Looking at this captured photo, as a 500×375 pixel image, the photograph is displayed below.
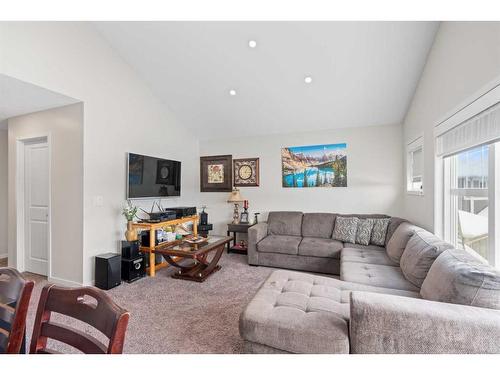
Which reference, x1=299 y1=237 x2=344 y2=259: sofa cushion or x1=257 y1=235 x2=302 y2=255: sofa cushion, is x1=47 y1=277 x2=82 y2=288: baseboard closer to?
x1=257 y1=235 x2=302 y2=255: sofa cushion

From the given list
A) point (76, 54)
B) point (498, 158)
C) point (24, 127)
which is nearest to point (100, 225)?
point (24, 127)

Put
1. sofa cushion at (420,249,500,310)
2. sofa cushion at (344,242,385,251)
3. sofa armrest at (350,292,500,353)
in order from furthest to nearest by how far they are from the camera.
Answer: sofa cushion at (344,242,385,251) → sofa cushion at (420,249,500,310) → sofa armrest at (350,292,500,353)

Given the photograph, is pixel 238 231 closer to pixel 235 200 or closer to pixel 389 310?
pixel 235 200

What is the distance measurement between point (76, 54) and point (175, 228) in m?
2.61

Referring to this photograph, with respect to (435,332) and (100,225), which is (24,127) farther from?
(435,332)

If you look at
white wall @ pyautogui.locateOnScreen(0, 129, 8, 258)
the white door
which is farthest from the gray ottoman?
white wall @ pyautogui.locateOnScreen(0, 129, 8, 258)

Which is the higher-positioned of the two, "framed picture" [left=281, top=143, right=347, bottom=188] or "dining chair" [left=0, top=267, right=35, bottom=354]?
"framed picture" [left=281, top=143, right=347, bottom=188]

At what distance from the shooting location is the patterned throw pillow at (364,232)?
335 centimetres

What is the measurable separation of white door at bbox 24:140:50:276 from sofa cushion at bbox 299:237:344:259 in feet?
11.7

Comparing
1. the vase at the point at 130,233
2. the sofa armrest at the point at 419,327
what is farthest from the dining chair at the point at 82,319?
the vase at the point at 130,233

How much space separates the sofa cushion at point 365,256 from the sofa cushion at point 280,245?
2.31ft

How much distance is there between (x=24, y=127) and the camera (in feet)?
10.6

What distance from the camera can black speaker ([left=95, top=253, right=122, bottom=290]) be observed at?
2.72 metres

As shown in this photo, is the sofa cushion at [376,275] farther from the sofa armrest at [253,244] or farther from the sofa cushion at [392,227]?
the sofa armrest at [253,244]
